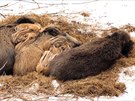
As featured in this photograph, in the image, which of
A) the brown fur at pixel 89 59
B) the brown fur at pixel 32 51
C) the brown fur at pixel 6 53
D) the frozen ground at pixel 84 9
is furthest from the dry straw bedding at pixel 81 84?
the frozen ground at pixel 84 9

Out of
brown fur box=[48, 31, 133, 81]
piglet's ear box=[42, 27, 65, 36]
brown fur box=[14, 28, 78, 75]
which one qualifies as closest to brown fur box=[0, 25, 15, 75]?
brown fur box=[14, 28, 78, 75]

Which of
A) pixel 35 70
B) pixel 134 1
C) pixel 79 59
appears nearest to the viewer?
pixel 79 59

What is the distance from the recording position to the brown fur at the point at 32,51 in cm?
811

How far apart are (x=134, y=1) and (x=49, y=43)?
9.83 feet

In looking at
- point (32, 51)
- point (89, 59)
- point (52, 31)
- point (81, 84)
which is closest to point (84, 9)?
point (52, 31)

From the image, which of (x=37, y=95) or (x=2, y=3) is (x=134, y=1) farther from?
(x=37, y=95)

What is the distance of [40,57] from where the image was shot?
26.9 feet

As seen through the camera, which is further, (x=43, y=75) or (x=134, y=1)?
(x=134, y=1)

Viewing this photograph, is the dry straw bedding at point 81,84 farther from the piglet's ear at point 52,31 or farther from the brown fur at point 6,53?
the piglet's ear at point 52,31

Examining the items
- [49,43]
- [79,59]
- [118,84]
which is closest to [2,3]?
[49,43]

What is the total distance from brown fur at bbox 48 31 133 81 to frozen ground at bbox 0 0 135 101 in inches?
76.9

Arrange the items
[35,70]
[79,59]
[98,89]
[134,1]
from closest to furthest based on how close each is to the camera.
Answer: [98,89] < [79,59] < [35,70] < [134,1]

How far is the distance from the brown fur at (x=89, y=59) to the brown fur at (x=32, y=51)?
0.55 metres

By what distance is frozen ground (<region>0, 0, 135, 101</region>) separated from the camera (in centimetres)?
979
